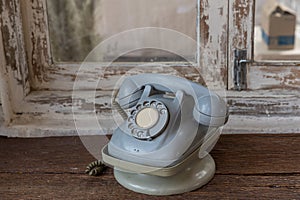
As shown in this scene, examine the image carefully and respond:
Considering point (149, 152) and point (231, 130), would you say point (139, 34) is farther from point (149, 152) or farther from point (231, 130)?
point (149, 152)

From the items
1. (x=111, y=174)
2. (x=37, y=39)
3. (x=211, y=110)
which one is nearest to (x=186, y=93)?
(x=211, y=110)

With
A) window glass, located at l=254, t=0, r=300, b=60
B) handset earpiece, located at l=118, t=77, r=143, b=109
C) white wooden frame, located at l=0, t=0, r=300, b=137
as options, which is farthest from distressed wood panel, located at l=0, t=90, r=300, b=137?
handset earpiece, located at l=118, t=77, r=143, b=109

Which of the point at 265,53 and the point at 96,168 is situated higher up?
the point at 265,53

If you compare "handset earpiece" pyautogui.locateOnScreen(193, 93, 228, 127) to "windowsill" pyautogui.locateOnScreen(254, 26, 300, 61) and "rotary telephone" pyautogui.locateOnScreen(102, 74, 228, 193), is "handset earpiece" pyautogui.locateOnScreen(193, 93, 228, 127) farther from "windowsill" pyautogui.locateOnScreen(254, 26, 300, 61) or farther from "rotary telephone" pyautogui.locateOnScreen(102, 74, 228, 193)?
"windowsill" pyautogui.locateOnScreen(254, 26, 300, 61)

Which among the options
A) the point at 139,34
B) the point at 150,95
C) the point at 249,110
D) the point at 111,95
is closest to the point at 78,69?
the point at 111,95

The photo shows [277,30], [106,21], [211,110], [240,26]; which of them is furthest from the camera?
[277,30]

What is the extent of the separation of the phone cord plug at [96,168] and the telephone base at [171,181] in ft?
0.16

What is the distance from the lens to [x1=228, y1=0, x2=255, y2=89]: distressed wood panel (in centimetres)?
100

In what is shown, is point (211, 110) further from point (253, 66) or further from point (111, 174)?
point (253, 66)

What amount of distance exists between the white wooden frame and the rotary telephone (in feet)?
0.80

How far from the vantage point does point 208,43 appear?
1032 millimetres

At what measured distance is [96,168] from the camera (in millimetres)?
847

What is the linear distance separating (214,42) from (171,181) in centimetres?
39

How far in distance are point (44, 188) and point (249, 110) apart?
20.0 inches
